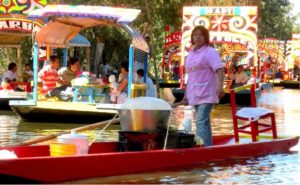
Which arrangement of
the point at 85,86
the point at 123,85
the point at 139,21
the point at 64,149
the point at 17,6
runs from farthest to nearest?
1. the point at 139,21
2. the point at 17,6
3. the point at 123,85
4. the point at 85,86
5. the point at 64,149

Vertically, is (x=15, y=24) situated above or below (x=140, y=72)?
above

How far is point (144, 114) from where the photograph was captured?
9453 mm

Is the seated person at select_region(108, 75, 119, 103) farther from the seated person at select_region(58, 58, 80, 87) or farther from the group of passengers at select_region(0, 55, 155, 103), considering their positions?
the seated person at select_region(58, 58, 80, 87)

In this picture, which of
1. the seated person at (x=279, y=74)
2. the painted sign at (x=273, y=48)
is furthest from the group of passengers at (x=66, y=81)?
the seated person at (x=279, y=74)

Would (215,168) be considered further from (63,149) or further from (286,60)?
(286,60)

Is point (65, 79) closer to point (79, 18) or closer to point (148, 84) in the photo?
point (79, 18)

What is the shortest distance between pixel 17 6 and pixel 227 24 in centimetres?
930

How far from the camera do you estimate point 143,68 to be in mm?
17500

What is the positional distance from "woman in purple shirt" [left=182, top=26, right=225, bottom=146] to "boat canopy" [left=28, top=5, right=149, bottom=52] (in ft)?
19.0

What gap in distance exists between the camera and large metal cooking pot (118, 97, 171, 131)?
9.47m

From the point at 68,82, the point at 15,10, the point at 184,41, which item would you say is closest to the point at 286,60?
the point at 184,41

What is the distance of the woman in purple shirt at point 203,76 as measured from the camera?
9.86 metres

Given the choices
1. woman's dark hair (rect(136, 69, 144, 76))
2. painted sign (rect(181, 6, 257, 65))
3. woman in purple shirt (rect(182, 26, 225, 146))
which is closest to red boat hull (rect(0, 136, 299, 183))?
woman in purple shirt (rect(182, 26, 225, 146))

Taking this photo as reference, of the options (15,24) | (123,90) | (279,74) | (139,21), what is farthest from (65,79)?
(279,74)
